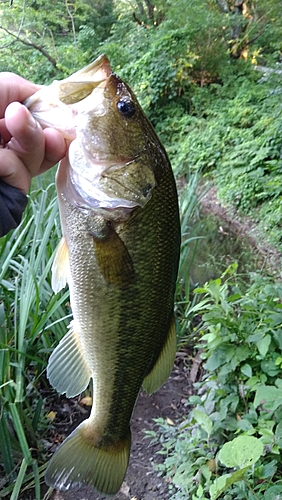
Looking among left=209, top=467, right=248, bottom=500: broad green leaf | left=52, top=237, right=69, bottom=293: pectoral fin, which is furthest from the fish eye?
left=209, top=467, right=248, bottom=500: broad green leaf

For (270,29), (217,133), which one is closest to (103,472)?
(217,133)

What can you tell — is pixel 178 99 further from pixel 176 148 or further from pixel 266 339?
pixel 266 339

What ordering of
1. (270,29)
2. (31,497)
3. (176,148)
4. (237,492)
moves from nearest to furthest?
(237,492) → (31,497) → (176,148) → (270,29)

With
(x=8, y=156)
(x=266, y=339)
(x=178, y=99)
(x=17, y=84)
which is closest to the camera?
(x=8, y=156)

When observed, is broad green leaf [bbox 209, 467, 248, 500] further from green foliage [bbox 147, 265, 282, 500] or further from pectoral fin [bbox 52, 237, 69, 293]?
pectoral fin [bbox 52, 237, 69, 293]

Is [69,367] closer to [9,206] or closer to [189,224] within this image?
[9,206]

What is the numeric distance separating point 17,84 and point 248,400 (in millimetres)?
1885

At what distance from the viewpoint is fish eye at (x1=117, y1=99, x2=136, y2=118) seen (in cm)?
134

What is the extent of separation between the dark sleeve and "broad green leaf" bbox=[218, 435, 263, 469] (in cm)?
114

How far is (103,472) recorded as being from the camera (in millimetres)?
1531

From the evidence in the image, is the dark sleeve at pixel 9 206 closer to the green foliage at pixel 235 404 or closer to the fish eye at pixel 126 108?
the fish eye at pixel 126 108

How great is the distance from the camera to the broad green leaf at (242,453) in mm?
1616

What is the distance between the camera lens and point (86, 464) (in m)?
1.51

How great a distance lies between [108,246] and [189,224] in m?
4.22
